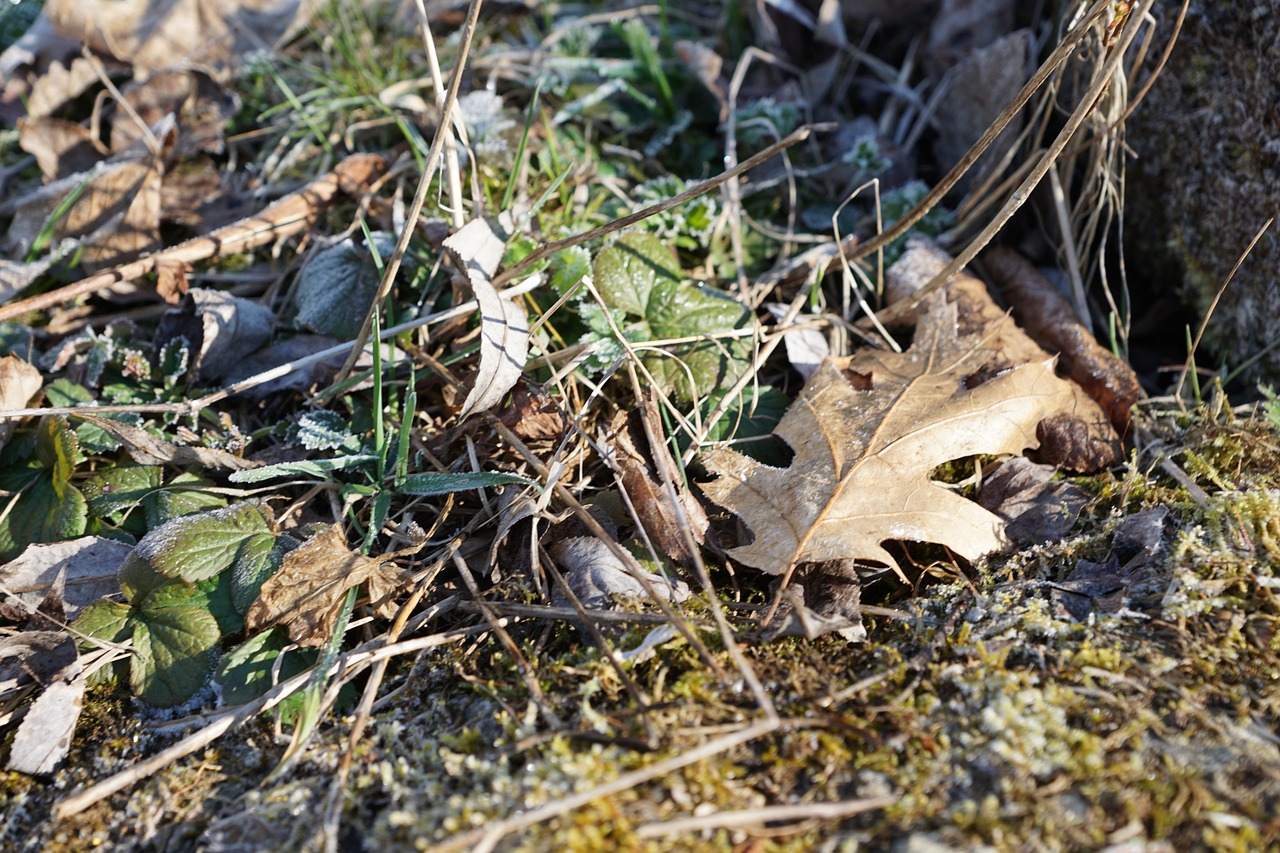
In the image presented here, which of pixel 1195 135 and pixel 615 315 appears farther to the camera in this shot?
pixel 1195 135

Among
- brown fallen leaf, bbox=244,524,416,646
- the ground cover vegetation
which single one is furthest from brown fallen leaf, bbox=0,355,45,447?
brown fallen leaf, bbox=244,524,416,646

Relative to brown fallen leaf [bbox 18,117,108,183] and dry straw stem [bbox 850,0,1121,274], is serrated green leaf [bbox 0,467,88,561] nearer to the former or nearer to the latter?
brown fallen leaf [bbox 18,117,108,183]

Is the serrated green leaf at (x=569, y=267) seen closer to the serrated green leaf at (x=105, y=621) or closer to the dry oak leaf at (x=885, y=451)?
the dry oak leaf at (x=885, y=451)

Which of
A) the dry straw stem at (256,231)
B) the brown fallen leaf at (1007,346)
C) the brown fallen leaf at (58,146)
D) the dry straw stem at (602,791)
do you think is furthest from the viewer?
the brown fallen leaf at (58,146)

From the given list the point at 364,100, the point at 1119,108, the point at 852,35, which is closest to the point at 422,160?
the point at 364,100

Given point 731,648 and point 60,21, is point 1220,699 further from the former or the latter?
point 60,21

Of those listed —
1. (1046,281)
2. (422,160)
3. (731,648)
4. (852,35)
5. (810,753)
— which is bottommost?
(810,753)

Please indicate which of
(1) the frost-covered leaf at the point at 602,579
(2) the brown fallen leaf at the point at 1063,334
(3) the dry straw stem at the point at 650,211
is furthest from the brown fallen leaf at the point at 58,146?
(2) the brown fallen leaf at the point at 1063,334

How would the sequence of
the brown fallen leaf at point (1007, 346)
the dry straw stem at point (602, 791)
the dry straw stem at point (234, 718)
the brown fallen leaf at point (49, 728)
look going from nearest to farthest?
the dry straw stem at point (602, 791)
the dry straw stem at point (234, 718)
the brown fallen leaf at point (49, 728)
the brown fallen leaf at point (1007, 346)
